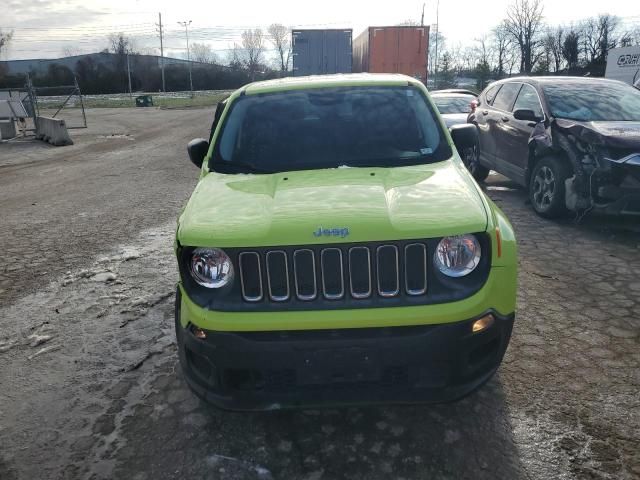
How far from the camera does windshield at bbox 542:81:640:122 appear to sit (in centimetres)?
667

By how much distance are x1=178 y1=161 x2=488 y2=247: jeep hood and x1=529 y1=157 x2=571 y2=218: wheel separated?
3.74m

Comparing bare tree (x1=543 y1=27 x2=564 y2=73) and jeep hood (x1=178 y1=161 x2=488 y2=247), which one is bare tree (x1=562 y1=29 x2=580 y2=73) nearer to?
bare tree (x1=543 y1=27 x2=564 y2=73)

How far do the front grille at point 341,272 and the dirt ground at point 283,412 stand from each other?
0.85 meters

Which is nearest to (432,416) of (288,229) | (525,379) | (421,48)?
(525,379)

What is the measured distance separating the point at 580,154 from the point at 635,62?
81.4 ft

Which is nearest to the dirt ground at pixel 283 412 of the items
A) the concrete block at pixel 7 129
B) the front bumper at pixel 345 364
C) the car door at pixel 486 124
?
the front bumper at pixel 345 364

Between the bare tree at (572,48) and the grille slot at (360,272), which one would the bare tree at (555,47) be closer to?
the bare tree at (572,48)

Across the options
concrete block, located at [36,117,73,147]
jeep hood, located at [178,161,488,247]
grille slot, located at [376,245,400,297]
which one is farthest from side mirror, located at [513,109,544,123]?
concrete block, located at [36,117,73,147]

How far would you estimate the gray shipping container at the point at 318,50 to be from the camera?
23500 millimetres

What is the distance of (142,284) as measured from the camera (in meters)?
5.11

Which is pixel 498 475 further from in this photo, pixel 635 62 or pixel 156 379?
pixel 635 62

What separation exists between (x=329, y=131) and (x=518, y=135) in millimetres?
4731

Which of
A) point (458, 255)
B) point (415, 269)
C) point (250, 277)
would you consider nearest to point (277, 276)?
point (250, 277)

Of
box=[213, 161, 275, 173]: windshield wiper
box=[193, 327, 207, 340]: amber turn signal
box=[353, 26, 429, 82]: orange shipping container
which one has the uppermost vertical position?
box=[353, 26, 429, 82]: orange shipping container
